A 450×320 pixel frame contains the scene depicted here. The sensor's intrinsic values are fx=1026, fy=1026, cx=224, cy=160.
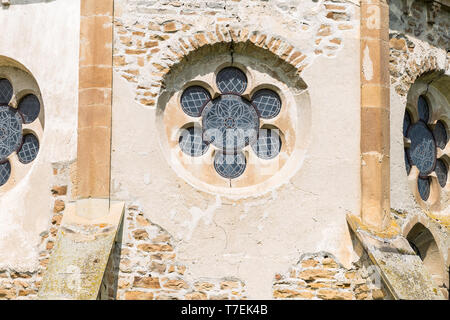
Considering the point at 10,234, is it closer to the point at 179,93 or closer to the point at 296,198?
the point at 179,93

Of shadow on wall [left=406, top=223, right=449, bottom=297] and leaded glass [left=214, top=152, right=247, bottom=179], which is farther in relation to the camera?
shadow on wall [left=406, top=223, right=449, bottom=297]

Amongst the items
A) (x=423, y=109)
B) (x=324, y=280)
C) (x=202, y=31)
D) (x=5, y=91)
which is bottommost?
(x=324, y=280)

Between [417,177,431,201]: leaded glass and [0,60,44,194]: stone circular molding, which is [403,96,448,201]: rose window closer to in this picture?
[417,177,431,201]: leaded glass

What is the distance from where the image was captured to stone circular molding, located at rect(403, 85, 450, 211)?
46.0 feet

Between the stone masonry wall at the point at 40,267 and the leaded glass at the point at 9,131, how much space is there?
1.15 metres

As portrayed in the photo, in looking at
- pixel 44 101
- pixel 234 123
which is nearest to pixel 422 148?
pixel 234 123

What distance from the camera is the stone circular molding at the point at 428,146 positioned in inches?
552

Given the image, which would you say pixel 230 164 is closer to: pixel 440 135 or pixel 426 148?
pixel 426 148

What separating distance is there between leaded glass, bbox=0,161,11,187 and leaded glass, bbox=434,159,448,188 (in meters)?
5.83

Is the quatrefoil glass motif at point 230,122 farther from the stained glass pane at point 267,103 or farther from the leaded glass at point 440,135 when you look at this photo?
the leaded glass at point 440,135

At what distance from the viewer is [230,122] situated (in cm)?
1303

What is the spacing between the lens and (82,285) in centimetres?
1114

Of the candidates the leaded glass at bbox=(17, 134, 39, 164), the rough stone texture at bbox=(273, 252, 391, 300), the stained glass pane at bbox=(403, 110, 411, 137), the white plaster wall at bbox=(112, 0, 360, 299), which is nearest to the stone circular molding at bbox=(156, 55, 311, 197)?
the white plaster wall at bbox=(112, 0, 360, 299)

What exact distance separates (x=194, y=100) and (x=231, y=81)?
1.76 feet
